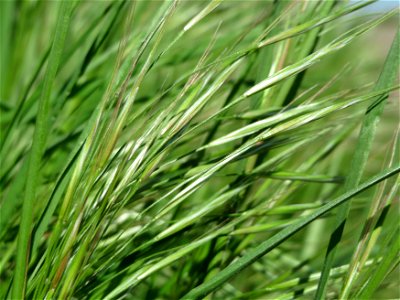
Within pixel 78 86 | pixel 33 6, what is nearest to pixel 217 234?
pixel 78 86

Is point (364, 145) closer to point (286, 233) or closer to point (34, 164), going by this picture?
point (286, 233)

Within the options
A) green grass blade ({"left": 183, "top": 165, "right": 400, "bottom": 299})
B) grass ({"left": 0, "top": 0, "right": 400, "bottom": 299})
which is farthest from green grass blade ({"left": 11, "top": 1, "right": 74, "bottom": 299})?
green grass blade ({"left": 183, "top": 165, "right": 400, "bottom": 299})

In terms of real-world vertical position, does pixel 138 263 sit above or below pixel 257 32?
below

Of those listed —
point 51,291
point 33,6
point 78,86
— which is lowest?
point 51,291

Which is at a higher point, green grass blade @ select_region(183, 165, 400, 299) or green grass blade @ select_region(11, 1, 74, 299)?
green grass blade @ select_region(11, 1, 74, 299)

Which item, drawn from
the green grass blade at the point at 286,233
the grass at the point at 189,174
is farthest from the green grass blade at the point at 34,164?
the green grass blade at the point at 286,233

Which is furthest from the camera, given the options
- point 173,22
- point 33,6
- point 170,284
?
point 173,22

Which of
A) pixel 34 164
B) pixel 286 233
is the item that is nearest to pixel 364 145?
pixel 286 233

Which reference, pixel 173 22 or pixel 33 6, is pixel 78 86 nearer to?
pixel 33 6

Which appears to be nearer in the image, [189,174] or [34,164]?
[34,164]

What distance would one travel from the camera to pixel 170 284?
744 mm

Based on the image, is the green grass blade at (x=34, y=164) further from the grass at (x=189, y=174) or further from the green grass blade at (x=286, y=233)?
the green grass blade at (x=286, y=233)

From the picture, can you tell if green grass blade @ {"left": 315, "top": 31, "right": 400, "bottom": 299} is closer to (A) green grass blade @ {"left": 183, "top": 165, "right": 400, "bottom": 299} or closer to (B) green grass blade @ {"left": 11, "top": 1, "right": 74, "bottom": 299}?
(A) green grass blade @ {"left": 183, "top": 165, "right": 400, "bottom": 299}

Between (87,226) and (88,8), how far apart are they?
33.1 inches
